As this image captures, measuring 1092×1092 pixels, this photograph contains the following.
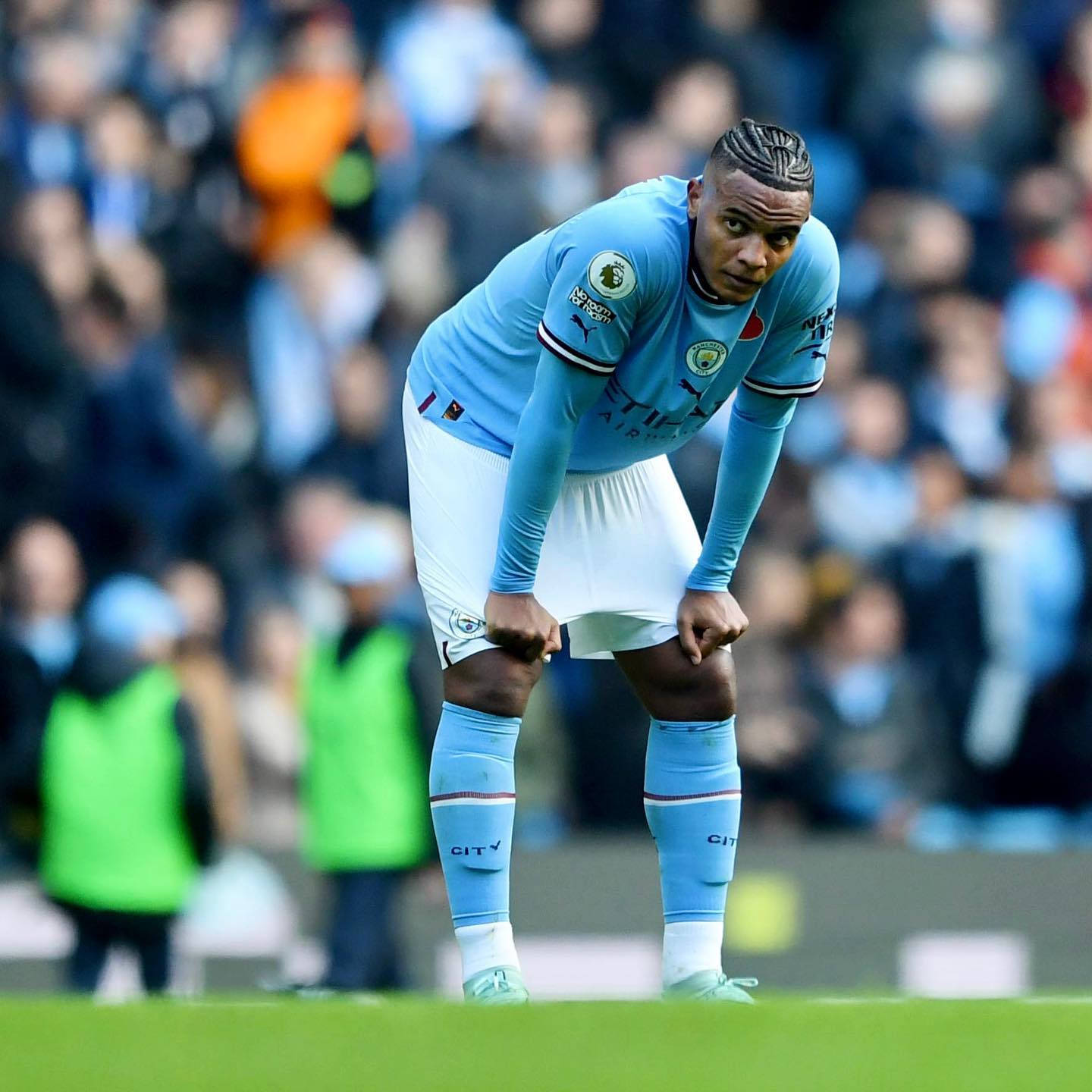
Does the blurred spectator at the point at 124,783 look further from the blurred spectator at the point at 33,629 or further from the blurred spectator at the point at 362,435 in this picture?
the blurred spectator at the point at 362,435

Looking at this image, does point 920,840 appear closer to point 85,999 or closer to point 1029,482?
point 1029,482

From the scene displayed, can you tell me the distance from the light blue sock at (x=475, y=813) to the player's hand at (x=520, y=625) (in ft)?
0.56

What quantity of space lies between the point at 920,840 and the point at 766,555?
4.50ft

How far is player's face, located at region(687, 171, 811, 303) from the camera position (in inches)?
185

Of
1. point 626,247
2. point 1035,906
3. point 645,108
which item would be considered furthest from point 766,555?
point 626,247

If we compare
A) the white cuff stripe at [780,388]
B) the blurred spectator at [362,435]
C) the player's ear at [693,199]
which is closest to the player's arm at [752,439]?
the white cuff stripe at [780,388]

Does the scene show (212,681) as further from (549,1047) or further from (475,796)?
(549,1047)

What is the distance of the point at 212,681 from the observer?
9.08 metres

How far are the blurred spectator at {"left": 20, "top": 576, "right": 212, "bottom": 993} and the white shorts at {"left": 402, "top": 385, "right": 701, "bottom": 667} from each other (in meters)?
3.00

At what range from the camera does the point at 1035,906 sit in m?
9.23

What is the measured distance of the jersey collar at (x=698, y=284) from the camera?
4848 mm

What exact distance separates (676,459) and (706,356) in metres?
4.86

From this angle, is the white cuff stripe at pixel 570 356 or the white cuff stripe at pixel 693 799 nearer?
the white cuff stripe at pixel 570 356

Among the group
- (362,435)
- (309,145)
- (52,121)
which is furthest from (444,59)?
(362,435)
